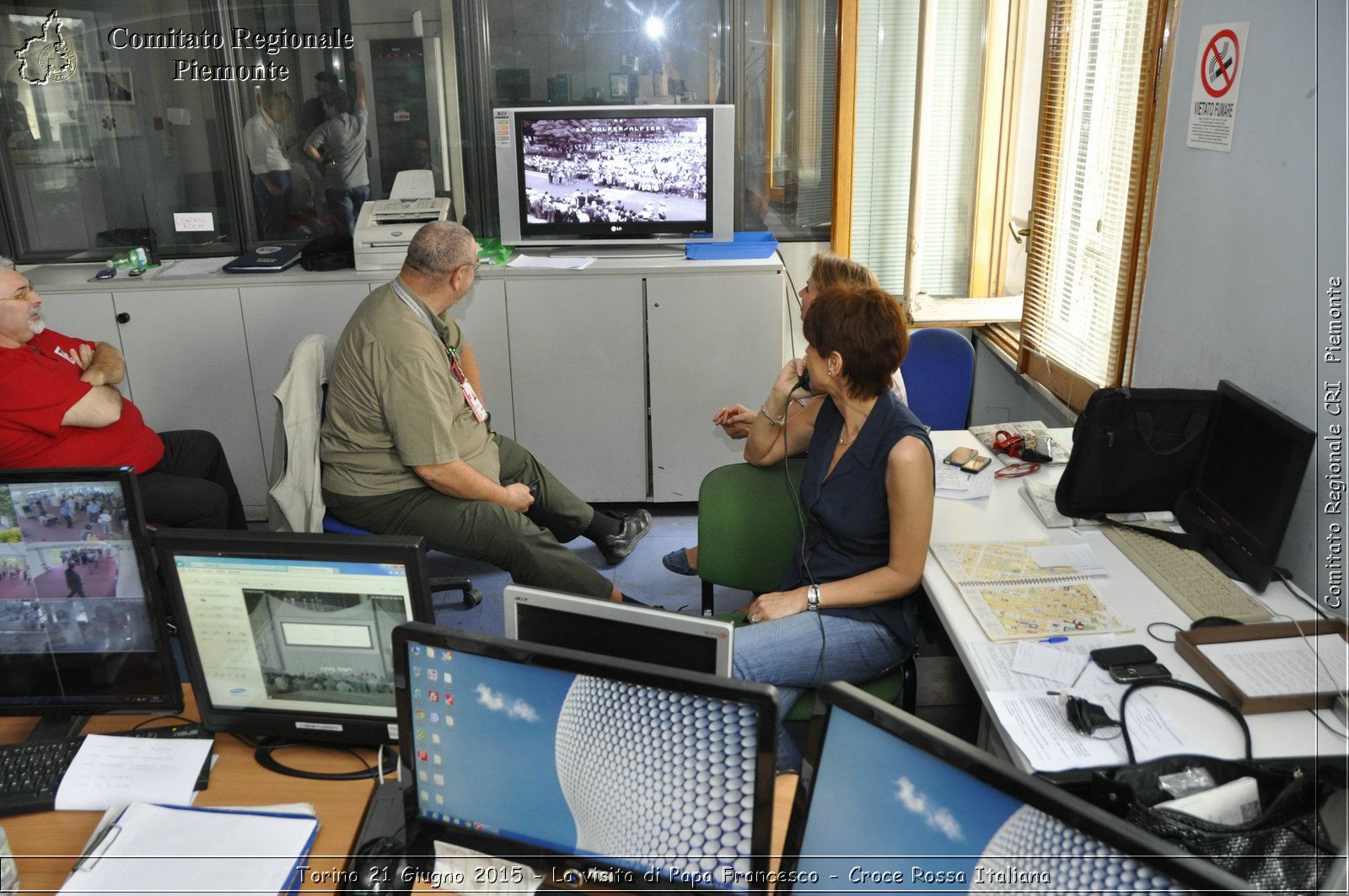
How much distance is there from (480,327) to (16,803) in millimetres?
2697

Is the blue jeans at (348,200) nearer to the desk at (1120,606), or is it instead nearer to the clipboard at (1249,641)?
the desk at (1120,606)

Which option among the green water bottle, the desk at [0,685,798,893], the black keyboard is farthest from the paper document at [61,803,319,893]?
Answer: the green water bottle

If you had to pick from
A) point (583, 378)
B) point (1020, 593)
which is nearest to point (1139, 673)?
point (1020, 593)

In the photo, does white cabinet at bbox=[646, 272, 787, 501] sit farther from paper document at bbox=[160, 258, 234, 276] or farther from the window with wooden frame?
paper document at bbox=[160, 258, 234, 276]

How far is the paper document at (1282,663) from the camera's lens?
1.81 m

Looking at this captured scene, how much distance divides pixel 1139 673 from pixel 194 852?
168 centimetres

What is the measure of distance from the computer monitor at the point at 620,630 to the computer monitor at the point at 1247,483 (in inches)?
53.2

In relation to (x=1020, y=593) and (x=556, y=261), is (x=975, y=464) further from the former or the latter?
(x=556, y=261)

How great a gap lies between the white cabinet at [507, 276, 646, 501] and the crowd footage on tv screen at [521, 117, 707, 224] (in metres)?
0.39

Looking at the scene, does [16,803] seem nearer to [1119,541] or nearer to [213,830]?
[213,830]

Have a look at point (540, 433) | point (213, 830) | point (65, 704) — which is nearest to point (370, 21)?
point (540, 433)

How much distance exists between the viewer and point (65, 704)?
5.65 ft

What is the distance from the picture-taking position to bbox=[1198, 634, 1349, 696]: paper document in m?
1.81

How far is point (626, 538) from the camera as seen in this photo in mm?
3889
